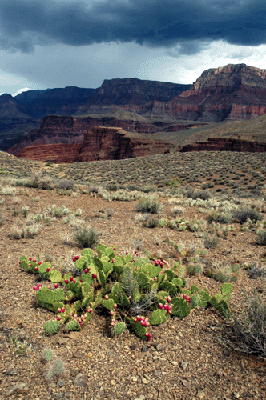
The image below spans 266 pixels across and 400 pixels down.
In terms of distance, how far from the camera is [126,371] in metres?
2.47

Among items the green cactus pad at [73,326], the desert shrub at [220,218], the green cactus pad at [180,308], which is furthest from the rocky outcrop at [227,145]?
the green cactus pad at [73,326]

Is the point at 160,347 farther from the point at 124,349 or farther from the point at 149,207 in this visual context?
the point at 149,207

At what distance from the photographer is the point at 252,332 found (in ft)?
8.84

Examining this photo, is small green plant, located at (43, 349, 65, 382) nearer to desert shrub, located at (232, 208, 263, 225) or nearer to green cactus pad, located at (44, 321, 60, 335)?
green cactus pad, located at (44, 321, 60, 335)

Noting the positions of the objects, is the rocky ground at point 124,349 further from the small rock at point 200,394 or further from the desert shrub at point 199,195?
the desert shrub at point 199,195

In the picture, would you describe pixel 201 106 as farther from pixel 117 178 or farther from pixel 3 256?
pixel 3 256

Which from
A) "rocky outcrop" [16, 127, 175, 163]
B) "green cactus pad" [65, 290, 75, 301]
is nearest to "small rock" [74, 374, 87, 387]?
"green cactus pad" [65, 290, 75, 301]

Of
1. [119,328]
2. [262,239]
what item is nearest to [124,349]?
[119,328]

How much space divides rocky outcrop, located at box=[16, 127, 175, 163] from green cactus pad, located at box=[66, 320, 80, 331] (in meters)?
60.5

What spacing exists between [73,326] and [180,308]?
1307mm

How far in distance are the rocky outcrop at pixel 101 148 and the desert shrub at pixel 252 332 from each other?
60.3 meters

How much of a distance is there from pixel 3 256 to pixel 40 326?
2202 millimetres

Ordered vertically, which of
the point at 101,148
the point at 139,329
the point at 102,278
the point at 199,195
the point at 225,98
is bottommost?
the point at 199,195

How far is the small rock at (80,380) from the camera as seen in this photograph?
232cm
